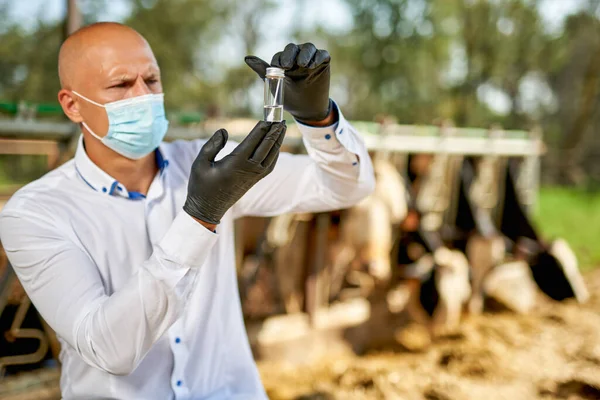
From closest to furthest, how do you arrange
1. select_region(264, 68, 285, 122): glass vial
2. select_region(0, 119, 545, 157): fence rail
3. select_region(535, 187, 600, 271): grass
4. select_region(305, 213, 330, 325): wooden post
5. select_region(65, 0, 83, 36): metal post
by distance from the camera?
select_region(264, 68, 285, 122): glass vial → select_region(0, 119, 545, 157): fence rail → select_region(65, 0, 83, 36): metal post → select_region(305, 213, 330, 325): wooden post → select_region(535, 187, 600, 271): grass

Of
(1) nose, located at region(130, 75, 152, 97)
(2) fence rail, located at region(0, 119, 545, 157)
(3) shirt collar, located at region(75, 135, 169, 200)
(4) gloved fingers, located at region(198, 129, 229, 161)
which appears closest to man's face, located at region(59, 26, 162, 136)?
(1) nose, located at region(130, 75, 152, 97)

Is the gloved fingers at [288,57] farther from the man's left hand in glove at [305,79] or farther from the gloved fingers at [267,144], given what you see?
the gloved fingers at [267,144]

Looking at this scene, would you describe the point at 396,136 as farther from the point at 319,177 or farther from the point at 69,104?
the point at 69,104

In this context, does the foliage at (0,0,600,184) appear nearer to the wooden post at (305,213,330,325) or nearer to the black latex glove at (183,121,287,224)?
the wooden post at (305,213,330,325)

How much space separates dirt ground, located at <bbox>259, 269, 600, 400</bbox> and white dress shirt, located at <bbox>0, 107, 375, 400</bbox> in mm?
1972

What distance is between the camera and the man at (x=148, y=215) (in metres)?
1.39

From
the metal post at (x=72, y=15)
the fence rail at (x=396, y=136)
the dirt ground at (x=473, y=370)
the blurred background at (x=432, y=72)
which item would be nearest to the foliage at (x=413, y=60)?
the blurred background at (x=432, y=72)

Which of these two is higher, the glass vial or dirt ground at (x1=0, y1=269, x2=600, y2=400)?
the glass vial

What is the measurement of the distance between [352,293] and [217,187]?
402 centimetres

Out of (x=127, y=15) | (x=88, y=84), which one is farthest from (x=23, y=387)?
(x=127, y=15)

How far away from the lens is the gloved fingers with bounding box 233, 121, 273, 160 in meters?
1.37

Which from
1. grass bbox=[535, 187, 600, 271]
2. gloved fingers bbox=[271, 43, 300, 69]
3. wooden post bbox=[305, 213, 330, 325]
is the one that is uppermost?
gloved fingers bbox=[271, 43, 300, 69]

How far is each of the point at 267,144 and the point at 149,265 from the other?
400 mm

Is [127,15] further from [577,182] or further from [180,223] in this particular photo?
[180,223]
